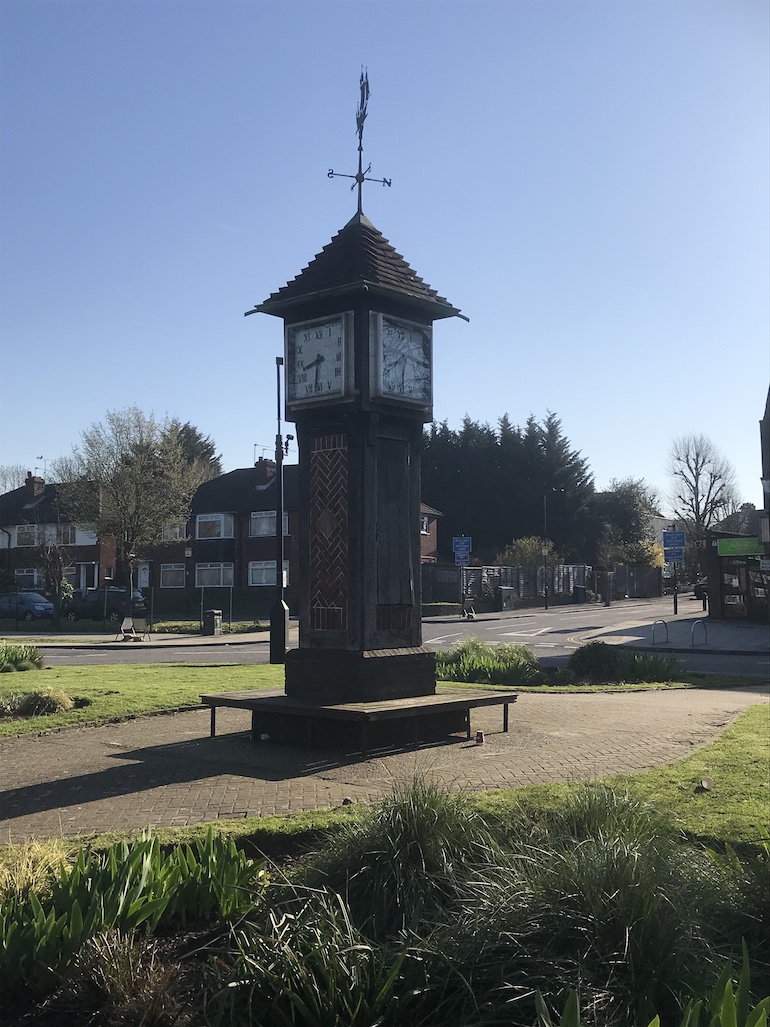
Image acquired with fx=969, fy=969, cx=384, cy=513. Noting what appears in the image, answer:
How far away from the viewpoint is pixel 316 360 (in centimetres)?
1015

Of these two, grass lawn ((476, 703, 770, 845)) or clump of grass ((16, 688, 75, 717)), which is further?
clump of grass ((16, 688, 75, 717))

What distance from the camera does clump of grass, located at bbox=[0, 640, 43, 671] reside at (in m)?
17.1

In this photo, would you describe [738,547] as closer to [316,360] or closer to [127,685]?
[127,685]

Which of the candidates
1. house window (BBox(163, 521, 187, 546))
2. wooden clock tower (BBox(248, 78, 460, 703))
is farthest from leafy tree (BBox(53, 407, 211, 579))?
wooden clock tower (BBox(248, 78, 460, 703))

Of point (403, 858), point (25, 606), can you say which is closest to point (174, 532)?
point (25, 606)

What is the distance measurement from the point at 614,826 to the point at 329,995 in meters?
2.02

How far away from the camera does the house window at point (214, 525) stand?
57.8m

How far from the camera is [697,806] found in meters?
6.59

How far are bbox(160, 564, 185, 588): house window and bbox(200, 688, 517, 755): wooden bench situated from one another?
52.0m

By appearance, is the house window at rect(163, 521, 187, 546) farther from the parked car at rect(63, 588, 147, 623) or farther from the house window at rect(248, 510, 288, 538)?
the parked car at rect(63, 588, 147, 623)

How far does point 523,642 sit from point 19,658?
639 inches

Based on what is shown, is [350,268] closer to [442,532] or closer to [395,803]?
[395,803]

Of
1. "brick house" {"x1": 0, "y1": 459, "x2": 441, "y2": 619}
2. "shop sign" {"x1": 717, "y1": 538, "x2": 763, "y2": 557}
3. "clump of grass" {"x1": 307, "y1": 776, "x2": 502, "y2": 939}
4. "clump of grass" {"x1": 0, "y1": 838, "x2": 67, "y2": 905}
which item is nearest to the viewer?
"clump of grass" {"x1": 307, "y1": 776, "x2": 502, "y2": 939}

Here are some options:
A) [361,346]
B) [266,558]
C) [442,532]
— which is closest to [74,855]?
[361,346]
